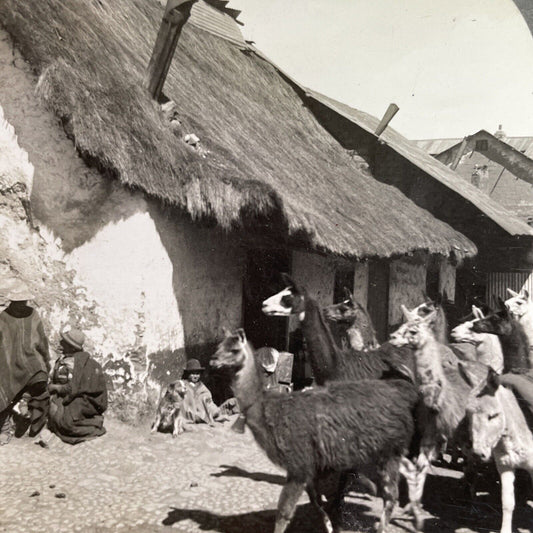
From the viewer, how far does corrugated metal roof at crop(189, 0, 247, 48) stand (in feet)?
46.1

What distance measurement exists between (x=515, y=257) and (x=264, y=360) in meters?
9.59

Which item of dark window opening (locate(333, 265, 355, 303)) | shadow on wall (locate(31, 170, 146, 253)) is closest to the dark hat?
shadow on wall (locate(31, 170, 146, 253))

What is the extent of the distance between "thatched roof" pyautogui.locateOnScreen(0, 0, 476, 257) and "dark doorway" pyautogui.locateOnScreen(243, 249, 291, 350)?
1009 millimetres

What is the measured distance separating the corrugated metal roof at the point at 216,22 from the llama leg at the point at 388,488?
12.1 m

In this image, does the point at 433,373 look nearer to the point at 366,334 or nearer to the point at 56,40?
the point at 366,334

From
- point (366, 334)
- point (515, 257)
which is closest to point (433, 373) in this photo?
point (366, 334)

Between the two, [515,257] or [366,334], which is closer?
[366,334]

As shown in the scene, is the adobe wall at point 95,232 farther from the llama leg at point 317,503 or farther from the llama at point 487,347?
the llama at point 487,347

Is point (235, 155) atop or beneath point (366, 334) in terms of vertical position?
atop

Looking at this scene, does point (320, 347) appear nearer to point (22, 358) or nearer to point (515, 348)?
point (515, 348)

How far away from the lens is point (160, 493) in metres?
4.76

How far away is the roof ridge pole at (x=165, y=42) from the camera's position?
6965mm

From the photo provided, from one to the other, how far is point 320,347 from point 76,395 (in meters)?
2.59

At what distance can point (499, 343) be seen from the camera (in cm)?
558
